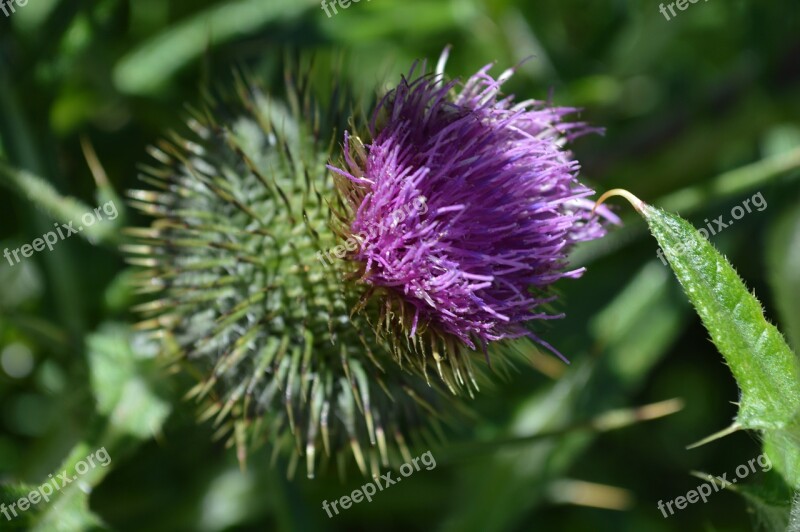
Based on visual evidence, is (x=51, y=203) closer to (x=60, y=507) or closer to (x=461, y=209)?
(x=60, y=507)

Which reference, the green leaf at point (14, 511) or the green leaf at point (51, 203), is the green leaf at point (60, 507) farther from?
the green leaf at point (51, 203)

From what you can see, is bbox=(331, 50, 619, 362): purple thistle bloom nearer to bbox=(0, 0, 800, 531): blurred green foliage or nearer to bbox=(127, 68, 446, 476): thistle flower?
bbox=(127, 68, 446, 476): thistle flower

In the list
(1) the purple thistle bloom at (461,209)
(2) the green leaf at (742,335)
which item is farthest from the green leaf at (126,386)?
(2) the green leaf at (742,335)

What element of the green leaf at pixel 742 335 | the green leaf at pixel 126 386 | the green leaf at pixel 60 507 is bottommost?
the green leaf at pixel 742 335

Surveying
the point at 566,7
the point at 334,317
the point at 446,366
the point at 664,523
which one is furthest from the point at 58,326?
the point at 566,7

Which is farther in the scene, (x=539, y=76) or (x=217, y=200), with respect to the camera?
(x=539, y=76)

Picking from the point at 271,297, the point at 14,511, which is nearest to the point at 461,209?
the point at 271,297

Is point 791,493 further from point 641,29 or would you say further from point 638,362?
point 641,29
